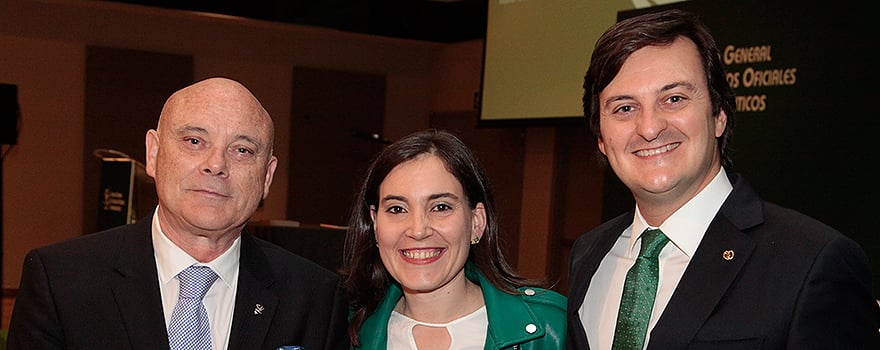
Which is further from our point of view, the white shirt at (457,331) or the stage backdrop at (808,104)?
the stage backdrop at (808,104)

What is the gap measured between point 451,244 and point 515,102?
4978 millimetres

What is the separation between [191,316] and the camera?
85.0 inches

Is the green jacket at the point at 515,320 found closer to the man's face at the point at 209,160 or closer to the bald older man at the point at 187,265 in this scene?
the bald older man at the point at 187,265

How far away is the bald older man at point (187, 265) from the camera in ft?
6.82

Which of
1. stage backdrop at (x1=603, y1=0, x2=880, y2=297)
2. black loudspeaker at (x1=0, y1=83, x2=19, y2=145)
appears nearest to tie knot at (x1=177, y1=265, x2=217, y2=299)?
stage backdrop at (x1=603, y1=0, x2=880, y2=297)

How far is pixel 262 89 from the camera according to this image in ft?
35.8

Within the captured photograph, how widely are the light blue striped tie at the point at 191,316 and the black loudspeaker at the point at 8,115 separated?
5.74 m

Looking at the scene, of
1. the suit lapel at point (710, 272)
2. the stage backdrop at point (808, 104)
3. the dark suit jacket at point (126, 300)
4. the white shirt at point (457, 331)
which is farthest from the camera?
the stage backdrop at point (808, 104)

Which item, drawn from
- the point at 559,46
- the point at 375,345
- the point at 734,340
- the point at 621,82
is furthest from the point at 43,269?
the point at 559,46

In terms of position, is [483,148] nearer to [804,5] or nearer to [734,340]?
[804,5]

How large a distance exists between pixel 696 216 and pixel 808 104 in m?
2.47

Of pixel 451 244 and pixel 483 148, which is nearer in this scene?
pixel 451 244

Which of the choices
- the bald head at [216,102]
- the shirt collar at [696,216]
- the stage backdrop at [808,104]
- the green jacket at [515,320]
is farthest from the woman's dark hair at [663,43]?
the stage backdrop at [808,104]

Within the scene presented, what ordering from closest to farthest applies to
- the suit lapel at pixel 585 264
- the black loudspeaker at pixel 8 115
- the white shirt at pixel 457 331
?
the suit lapel at pixel 585 264
the white shirt at pixel 457 331
the black loudspeaker at pixel 8 115
